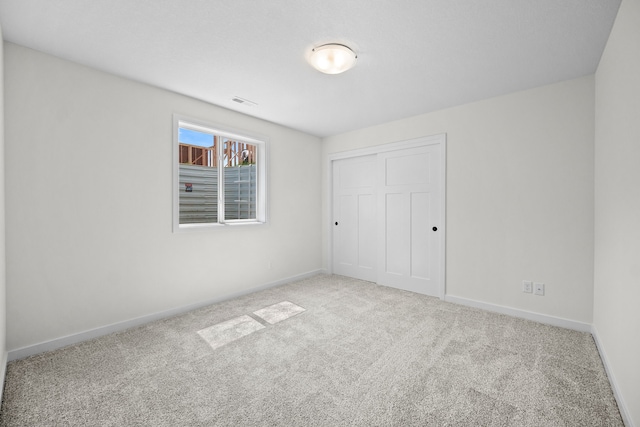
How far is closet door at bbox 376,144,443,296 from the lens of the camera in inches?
145

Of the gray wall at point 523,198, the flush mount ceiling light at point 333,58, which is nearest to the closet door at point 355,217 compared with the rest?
the gray wall at point 523,198

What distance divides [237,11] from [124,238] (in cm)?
225

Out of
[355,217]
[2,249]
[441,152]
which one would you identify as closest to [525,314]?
[441,152]

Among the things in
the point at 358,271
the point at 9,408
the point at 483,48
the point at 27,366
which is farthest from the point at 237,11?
the point at 358,271

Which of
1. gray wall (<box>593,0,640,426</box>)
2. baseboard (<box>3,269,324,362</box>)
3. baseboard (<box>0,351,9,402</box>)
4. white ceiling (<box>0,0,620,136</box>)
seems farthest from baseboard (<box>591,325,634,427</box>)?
baseboard (<box>0,351,9,402</box>)

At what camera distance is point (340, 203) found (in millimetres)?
4809

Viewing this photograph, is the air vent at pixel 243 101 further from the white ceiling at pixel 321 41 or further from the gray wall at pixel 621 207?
the gray wall at pixel 621 207

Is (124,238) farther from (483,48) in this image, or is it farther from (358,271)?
(483,48)

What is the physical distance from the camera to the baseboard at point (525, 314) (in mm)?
2676

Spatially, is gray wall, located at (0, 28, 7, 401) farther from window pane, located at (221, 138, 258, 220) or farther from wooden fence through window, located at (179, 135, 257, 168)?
window pane, located at (221, 138, 258, 220)

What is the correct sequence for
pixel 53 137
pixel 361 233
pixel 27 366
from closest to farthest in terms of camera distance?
1. pixel 27 366
2. pixel 53 137
3. pixel 361 233

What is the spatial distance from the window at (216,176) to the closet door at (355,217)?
1371 mm

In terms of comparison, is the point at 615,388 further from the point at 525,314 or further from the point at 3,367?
the point at 3,367

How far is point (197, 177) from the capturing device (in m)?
3.49
